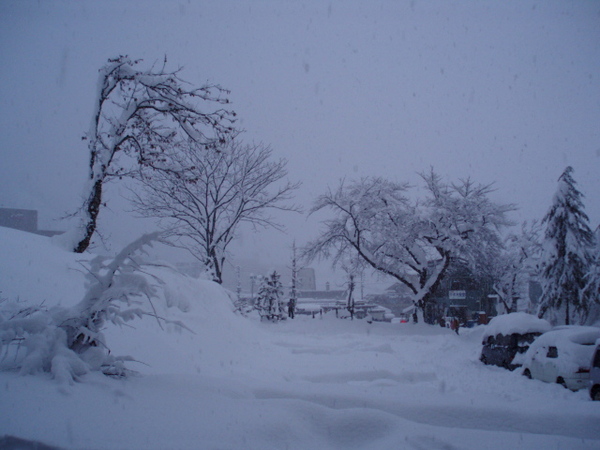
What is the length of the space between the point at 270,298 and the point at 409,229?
681 inches

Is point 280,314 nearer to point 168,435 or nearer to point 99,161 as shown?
point 99,161

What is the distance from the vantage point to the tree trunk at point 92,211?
865cm

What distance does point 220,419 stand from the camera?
302 cm

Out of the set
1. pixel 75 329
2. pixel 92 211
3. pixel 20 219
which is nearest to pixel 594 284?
pixel 92 211

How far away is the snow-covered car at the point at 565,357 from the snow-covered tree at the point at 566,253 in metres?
14.6

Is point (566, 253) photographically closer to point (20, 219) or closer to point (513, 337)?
point (513, 337)

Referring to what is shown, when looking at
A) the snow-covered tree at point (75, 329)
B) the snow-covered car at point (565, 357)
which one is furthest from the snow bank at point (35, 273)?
the snow-covered car at point (565, 357)

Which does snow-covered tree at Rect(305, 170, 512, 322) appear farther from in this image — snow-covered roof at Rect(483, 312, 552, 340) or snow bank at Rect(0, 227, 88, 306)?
snow bank at Rect(0, 227, 88, 306)

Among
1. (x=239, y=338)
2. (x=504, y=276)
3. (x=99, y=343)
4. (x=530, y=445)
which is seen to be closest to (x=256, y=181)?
(x=239, y=338)

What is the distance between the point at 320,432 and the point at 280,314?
36.1 m

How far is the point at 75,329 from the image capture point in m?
3.69

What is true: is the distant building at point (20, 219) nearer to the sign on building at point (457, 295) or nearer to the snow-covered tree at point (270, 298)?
the snow-covered tree at point (270, 298)

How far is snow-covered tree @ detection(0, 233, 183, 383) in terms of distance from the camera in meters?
3.29

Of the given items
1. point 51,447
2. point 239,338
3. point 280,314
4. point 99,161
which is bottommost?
point 280,314
